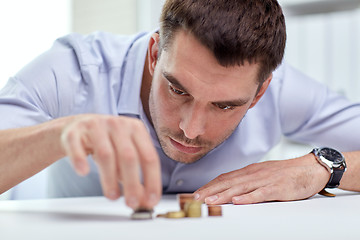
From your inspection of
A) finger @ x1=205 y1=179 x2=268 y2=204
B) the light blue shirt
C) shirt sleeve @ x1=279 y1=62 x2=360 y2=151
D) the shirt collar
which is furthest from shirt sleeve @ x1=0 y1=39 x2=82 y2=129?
shirt sleeve @ x1=279 y1=62 x2=360 y2=151

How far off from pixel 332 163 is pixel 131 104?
0.56 meters

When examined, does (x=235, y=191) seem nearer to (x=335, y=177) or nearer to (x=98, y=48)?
(x=335, y=177)

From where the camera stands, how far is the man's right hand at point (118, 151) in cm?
67

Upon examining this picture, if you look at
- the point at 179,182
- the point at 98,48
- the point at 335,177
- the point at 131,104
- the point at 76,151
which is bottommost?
the point at 179,182

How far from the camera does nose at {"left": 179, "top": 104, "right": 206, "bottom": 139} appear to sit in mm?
1085

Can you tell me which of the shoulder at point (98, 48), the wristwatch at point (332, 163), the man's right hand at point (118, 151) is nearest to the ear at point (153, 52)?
the shoulder at point (98, 48)

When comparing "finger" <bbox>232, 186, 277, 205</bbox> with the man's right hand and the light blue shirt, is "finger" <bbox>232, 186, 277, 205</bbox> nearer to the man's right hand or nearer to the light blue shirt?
the light blue shirt

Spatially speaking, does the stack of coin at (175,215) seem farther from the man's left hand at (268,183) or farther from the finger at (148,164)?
the man's left hand at (268,183)

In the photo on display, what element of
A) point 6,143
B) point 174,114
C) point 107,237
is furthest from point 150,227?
point 174,114

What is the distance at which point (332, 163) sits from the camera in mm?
1284

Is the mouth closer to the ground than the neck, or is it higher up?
closer to the ground

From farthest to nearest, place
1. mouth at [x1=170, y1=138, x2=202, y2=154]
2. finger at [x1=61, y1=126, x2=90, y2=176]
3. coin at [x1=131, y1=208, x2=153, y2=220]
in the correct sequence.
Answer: mouth at [x1=170, y1=138, x2=202, y2=154] < coin at [x1=131, y1=208, x2=153, y2=220] < finger at [x1=61, y1=126, x2=90, y2=176]

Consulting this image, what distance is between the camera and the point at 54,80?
127 centimetres

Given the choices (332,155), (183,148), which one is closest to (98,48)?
(183,148)
